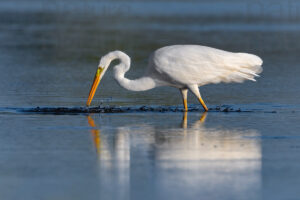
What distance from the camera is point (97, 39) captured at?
3019cm

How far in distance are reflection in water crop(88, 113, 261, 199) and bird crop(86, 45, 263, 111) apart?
5.69ft

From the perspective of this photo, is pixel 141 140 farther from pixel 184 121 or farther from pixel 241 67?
pixel 241 67

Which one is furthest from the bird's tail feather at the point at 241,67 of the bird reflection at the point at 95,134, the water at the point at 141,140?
the bird reflection at the point at 95,134

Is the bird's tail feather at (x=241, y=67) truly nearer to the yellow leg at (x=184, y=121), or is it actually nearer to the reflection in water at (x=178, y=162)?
the yellow leg at (x=184, y=121)

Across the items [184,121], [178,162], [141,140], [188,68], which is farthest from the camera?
[188,68]

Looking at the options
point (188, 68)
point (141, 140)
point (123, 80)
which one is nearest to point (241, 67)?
point (188, 68)

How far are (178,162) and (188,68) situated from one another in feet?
14.5

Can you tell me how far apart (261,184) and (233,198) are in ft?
2.22

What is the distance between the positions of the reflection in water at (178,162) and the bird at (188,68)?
1.73 meters

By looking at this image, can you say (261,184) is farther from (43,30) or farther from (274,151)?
(43,30)

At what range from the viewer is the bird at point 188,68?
1305cm

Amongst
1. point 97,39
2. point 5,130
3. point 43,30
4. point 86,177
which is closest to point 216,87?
point 5,130

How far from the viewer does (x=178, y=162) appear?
349 inches

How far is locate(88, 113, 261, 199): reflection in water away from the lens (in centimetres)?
768
